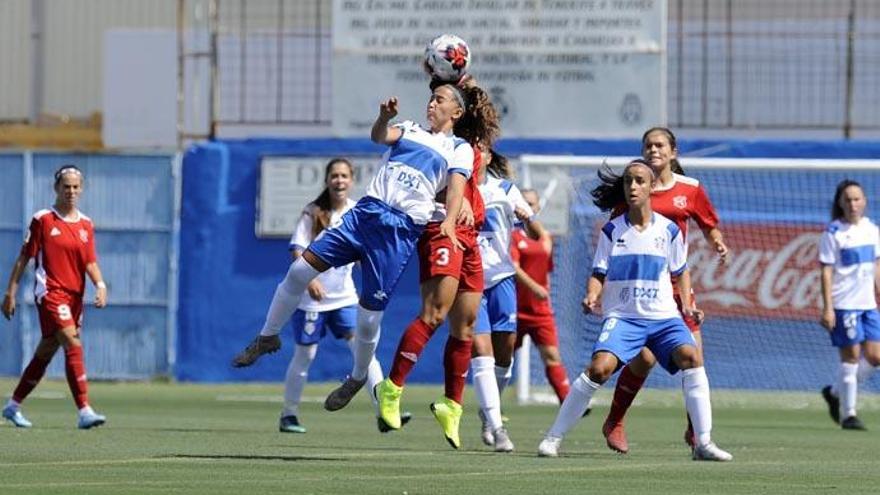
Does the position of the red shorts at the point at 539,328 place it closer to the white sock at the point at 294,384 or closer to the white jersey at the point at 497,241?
the white jersey at the point at 497,241

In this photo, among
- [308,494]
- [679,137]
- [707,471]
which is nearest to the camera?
[308,494]

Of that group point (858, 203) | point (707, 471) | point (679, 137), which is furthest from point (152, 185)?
point (707, 471)

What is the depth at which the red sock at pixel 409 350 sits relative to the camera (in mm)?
11641

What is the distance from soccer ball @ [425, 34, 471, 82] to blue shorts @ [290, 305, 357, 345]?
11.7 ft

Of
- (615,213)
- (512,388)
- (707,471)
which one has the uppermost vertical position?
(615,213)

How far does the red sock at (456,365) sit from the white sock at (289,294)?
94 centimetres

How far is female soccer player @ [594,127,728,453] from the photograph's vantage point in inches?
493

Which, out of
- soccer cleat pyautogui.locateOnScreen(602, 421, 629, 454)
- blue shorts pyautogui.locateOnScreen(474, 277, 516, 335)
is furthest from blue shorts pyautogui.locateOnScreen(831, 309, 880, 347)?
soccer cleat pyautogui.locateOnScreen(602, 421, 629, 454)

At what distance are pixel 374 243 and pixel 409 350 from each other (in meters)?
0.65

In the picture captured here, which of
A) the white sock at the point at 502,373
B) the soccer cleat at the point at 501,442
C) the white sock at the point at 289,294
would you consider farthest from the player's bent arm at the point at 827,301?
the white sock at the point at 289,294

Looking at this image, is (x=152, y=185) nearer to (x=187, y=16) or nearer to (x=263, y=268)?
(x=263, y=268)

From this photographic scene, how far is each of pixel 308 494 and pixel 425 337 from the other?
8.62ft

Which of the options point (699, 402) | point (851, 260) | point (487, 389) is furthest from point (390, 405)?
point (851, 260)

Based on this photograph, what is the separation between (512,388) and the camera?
76.8ft
